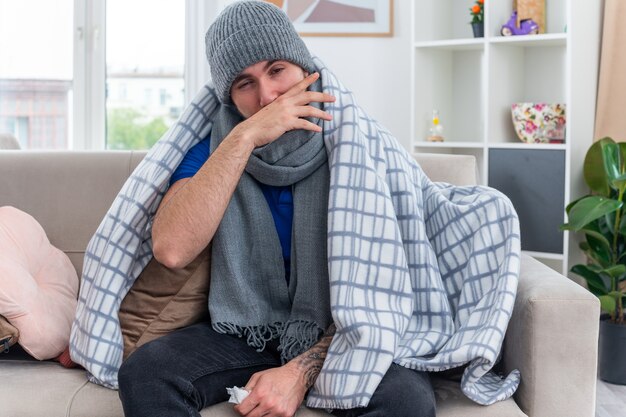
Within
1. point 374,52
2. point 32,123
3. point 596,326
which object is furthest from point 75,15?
point 596,326

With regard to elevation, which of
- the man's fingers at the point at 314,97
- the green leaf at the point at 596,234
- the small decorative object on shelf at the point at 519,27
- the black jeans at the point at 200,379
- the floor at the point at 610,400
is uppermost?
the small decorative object on shelf at the point at 519,27

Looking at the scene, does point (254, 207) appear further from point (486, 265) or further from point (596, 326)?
point (596, 326)

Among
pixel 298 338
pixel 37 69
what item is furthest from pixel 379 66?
pixel 298 338

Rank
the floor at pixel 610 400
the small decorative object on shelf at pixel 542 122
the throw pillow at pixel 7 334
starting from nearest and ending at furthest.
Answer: the throw pillow at pixel 7 334 < the floor at pixel 610 400 < the small decorative object on shelf at pixel 542 122

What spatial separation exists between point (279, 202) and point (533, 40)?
194 cm

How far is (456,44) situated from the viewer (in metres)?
3.69

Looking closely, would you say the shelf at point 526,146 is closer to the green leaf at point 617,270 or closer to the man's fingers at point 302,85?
the green leaf at point 617,270

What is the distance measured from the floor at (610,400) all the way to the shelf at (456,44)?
4.79 feet

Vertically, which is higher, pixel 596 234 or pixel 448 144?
pixel 448 144

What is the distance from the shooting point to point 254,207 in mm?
1906

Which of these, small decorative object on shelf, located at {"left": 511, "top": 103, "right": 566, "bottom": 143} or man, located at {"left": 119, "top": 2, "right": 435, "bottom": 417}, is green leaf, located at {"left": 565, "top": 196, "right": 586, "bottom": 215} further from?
man, located at {"left": 119, "top": 2, "right": 435, "bottom": 417}

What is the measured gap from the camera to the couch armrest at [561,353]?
1714 millimetres

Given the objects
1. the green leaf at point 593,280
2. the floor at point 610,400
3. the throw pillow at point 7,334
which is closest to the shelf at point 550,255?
the green leaf at point 593,280

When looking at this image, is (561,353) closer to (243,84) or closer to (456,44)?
(243,84)
